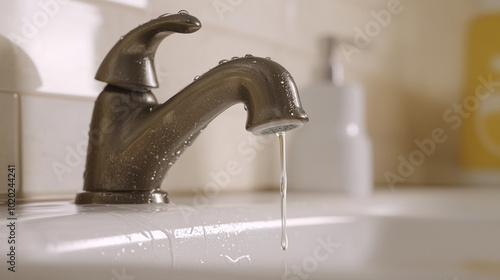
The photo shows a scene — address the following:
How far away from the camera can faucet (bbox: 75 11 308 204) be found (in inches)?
14.2

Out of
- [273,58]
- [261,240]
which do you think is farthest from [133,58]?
[273,58]

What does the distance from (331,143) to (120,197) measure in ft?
1.18

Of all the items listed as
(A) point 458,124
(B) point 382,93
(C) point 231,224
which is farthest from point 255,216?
(A) point 458,124

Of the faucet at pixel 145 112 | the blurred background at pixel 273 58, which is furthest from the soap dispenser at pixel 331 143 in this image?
the faucet at pixel 145 112

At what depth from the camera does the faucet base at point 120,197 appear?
0.40m

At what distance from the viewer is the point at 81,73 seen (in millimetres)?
495

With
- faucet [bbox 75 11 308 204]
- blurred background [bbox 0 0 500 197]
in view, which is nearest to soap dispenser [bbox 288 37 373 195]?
blurred background [bbox 0 0 500 197]

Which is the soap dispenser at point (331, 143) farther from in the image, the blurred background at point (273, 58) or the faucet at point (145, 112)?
the faucet at point (145, 112)

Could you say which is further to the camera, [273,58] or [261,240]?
[273,58]

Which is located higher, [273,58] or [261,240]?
[273,58]

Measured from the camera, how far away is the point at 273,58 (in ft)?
2.39

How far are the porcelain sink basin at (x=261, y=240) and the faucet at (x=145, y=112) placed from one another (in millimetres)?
21

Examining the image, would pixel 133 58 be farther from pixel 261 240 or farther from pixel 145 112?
pixel 261 240

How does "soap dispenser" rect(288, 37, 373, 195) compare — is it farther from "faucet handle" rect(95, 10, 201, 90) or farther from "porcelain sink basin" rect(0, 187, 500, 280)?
"faucet handle" rect(95, 10, 201, 90)
